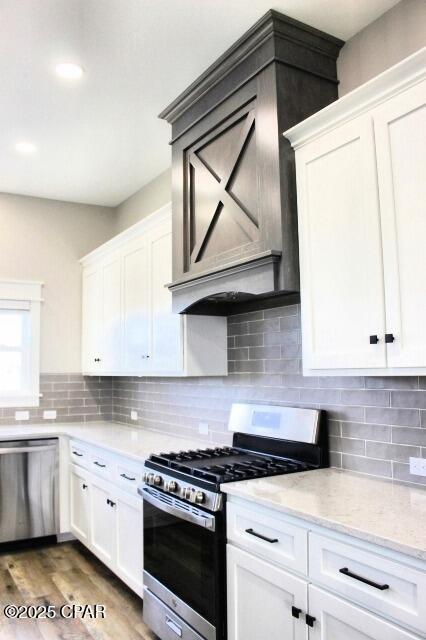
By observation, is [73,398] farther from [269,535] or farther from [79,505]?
[269,535]

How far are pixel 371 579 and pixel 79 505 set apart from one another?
2.99m

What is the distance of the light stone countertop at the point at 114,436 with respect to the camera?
3.28 metres

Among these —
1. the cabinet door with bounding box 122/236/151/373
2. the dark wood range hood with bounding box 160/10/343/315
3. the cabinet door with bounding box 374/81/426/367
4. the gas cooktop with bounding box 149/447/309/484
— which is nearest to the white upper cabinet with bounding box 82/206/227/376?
the cabinet door with bounding box 122/236/151/373

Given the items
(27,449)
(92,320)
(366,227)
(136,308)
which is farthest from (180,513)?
(92,320)

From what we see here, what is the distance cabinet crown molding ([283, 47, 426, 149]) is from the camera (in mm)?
1797

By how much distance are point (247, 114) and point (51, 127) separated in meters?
1.57

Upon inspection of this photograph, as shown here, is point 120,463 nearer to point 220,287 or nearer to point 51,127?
point 220,287

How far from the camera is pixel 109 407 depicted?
202 inches

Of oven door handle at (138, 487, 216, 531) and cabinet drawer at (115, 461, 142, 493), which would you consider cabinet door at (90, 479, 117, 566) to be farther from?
oven door handle at (138, 487, 216, 531)

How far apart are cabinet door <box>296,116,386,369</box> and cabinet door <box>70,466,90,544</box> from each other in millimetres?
2419

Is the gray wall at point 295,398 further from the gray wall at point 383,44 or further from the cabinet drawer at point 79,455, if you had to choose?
the gray wall at point 383,44

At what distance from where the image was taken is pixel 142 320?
3805mm

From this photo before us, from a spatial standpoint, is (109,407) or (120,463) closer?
(120,463)

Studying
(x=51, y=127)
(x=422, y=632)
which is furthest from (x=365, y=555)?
(x=51, y=127)
